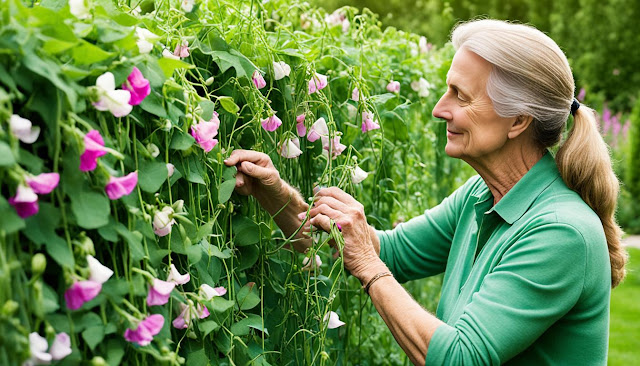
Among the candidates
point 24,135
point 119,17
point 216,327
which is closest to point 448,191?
point 216,327

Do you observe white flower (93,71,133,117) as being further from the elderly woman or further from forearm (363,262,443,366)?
forearm (363,262,443,366)

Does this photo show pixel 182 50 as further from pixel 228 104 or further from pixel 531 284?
pixel 531 284

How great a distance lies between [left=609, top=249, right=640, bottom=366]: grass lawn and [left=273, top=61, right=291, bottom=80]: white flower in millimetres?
3134

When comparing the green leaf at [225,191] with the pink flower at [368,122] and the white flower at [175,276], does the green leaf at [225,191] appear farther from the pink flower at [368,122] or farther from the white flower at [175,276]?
the pink flower at [368,122]

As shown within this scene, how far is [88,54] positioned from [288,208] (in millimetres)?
827

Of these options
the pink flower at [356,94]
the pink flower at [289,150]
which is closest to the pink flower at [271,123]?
the pink flower at [289,150]

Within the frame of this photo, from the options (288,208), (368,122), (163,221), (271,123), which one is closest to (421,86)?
(368,122)

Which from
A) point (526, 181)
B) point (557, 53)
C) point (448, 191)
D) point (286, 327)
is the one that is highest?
point (557, 53)

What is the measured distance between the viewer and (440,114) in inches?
72.0

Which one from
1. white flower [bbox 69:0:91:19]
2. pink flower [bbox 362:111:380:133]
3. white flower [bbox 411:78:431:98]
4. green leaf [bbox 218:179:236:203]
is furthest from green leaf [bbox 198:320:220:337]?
white flower [bbox 411:78:431:98]

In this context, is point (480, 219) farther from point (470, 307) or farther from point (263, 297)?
point (263, 297)

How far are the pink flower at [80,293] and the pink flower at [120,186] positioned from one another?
0.12 meters

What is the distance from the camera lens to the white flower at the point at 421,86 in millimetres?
2564

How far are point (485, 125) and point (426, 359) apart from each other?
565 millimetres
